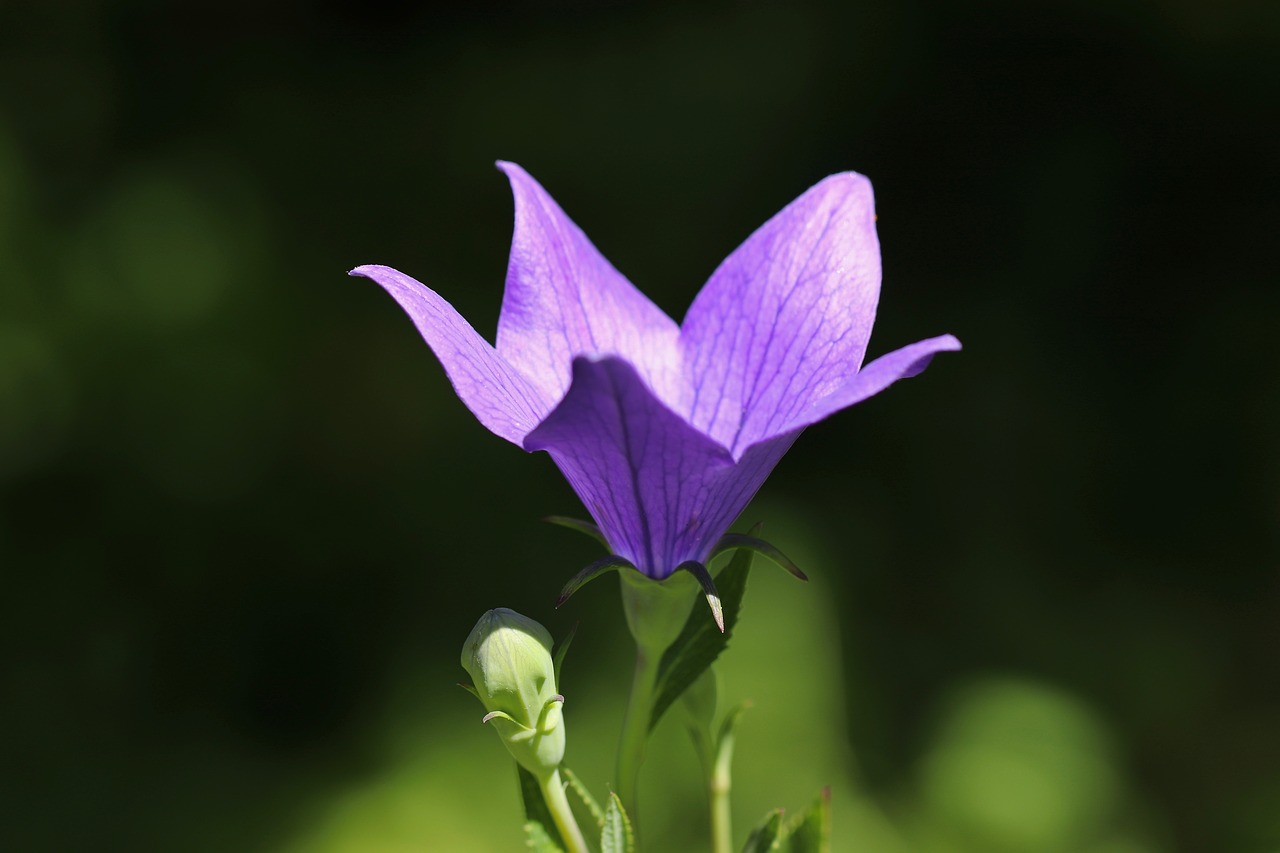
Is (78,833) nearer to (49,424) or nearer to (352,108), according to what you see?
(49,424)

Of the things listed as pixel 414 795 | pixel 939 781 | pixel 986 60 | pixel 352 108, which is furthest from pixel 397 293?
pixel 986 60

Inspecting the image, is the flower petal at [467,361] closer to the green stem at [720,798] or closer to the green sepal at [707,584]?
the green sepal at [707,584]

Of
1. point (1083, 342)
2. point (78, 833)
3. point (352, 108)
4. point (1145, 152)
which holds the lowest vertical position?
point (78, 833)

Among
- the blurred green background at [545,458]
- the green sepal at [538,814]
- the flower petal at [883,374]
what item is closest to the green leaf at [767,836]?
the green sepal at [538,814]

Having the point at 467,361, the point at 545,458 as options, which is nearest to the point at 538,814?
the point at 467,361

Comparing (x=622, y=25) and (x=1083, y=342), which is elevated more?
(x=622, y=25)

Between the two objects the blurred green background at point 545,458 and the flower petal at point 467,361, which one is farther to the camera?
the blurred green background at point 545,458
